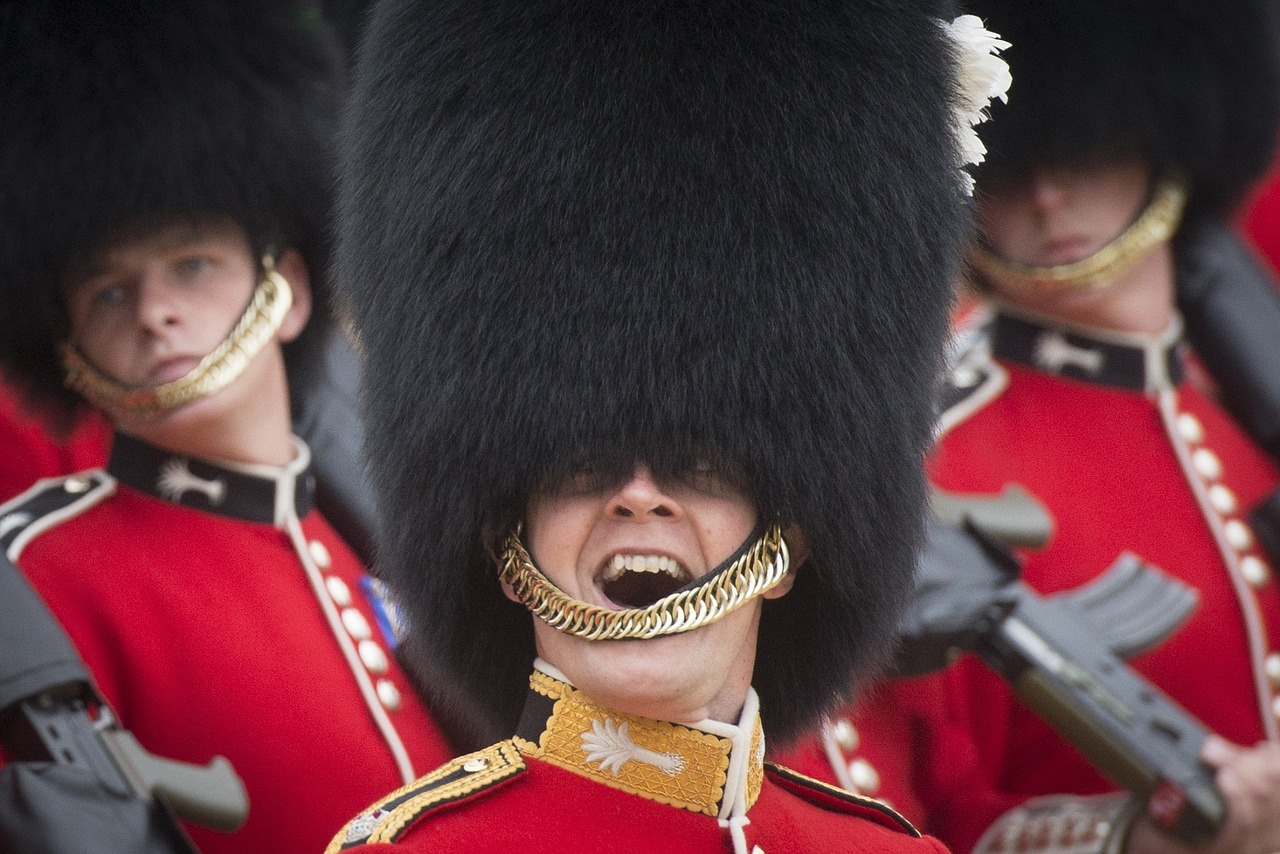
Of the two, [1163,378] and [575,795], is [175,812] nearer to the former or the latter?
[575,795]

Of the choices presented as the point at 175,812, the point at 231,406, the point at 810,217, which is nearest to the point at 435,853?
the point at 810,217

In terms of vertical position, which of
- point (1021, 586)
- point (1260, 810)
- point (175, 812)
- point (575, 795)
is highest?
point (575, 795)

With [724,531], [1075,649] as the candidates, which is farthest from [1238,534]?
[724,531]

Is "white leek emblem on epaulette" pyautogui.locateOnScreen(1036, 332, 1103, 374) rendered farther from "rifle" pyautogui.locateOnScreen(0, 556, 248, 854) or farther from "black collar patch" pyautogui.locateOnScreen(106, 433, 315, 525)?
"rifle" pyautogui.locateOnScreen(0, 556, 248, 854)

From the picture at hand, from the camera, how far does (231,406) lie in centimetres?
272

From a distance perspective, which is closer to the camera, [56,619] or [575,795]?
[575,795]

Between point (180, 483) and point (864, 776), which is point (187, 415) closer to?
point (180, 483)

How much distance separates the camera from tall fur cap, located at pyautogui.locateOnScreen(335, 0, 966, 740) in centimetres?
174

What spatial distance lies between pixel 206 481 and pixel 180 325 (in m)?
0.26

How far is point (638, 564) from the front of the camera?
1662 mm

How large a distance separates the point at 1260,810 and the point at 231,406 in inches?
65.5

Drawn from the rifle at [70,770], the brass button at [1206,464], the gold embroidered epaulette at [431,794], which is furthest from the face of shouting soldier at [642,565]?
the brass button at [1206,464]

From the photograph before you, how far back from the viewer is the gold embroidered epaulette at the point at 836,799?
195cm

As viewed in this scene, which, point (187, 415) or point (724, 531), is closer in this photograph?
point (724, 531)
